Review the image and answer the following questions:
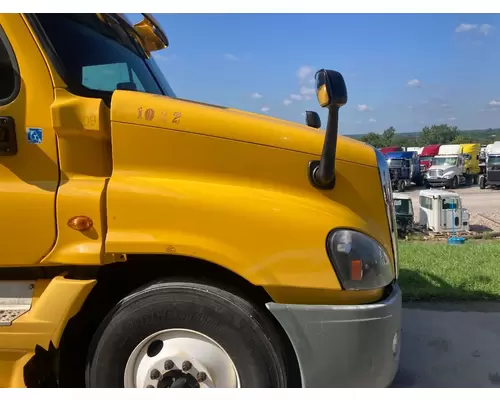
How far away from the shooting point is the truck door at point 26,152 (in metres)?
2.36

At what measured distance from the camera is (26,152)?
2381mm

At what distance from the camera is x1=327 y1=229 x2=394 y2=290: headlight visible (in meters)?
2.30

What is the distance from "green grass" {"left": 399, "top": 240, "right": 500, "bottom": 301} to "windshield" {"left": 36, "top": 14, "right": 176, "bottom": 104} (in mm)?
3961

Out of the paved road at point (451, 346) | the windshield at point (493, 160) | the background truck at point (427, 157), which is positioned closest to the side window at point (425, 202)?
the paved road at point (451, 346)

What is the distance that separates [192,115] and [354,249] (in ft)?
3.56

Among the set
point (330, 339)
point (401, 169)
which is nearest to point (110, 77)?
point (330, 339)

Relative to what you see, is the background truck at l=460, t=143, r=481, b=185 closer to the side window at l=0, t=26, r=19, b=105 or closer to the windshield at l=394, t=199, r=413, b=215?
the windshield at l=394, t=199, r=413, b=215

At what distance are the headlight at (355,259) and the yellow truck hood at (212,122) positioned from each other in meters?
0.46

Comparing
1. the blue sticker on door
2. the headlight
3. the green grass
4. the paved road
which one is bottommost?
the paved road

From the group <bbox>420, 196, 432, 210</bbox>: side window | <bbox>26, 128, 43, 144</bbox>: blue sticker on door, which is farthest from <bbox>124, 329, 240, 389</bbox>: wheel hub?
<bbox>420, 196, 432, 210</bbox>: side window

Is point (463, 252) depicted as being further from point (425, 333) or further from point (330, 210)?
point (330, 210)

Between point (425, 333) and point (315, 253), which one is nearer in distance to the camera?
point (315, 253)
